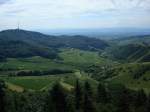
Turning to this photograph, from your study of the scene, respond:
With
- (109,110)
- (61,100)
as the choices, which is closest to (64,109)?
(61,100)

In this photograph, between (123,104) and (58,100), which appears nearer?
(123,104)

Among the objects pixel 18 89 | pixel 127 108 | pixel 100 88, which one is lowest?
pixel 18 89

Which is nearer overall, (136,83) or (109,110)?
(109,110)

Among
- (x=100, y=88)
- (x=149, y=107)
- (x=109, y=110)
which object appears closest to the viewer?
(x=149, y=107)

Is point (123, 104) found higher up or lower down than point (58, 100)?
lower down

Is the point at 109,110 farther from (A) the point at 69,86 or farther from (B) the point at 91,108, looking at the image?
(A) the point at 69,86

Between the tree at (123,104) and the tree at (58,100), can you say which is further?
the tree at (58,100)

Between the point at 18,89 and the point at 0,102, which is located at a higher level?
the point at 0,102

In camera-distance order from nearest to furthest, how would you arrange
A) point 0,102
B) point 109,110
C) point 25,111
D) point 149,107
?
point 0,102
point 149,107
point 109,110
point 25,111

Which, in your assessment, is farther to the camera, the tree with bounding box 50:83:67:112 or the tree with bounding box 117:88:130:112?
the tree with bounding box 50:83:67:112
